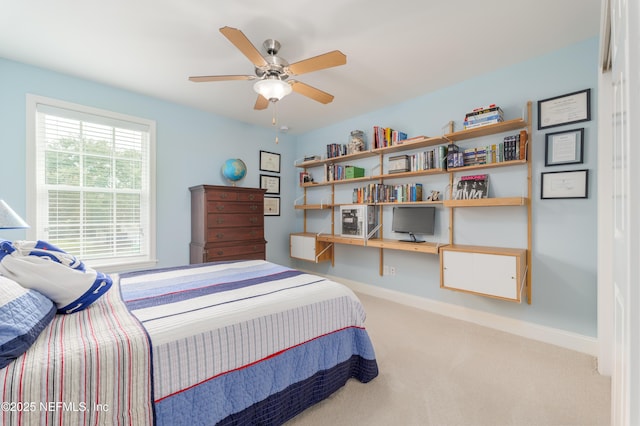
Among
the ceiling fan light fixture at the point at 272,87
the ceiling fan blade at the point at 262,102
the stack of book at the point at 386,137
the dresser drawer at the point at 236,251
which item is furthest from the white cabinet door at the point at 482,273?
the dresser drawer at the point at 236,251

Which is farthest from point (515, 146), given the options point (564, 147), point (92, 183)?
point (92, 183)

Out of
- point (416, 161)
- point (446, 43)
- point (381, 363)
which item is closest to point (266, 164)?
point (416, 161)

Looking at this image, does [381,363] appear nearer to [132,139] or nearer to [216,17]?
[216,17]

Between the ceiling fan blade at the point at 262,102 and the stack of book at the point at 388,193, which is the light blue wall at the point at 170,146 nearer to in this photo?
the ceiling fan blade at the point at 262,102

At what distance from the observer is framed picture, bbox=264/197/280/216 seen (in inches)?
177

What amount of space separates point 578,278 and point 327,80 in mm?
2877

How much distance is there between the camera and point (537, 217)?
2.54 m

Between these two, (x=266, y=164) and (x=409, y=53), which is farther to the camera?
(x=266, y=164)

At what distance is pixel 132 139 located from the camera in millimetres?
3287

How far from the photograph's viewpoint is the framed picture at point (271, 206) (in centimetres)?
450

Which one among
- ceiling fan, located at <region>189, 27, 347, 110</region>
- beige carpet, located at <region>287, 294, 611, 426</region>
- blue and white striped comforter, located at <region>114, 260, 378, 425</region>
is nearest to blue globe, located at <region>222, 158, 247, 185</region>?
ceiling fan, located at <region>189, 27, 347, 110</region>

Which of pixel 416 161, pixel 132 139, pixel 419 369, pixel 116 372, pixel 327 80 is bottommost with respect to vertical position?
pixel 419 369

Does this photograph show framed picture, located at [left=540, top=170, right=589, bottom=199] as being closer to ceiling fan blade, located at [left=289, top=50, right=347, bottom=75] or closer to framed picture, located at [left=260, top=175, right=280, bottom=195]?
ceiling fan blade, located at [left=289, top=50, right=347, bottom=75]

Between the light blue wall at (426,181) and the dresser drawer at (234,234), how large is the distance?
19.4 inches
